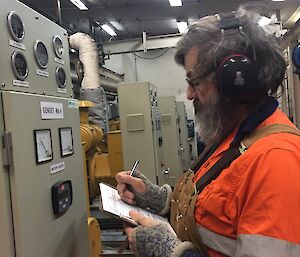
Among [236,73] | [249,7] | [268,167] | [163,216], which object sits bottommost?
[163,216]

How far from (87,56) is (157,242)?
4.54 meters

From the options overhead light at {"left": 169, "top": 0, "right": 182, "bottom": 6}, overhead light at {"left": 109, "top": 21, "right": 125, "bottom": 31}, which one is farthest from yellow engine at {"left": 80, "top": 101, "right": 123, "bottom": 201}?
overhead light at {"left": 109, "top": 21, "right": 125, "bottom": 31}

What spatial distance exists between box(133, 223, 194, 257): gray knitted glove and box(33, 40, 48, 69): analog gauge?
954 mm

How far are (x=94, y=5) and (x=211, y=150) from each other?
6.07 meters

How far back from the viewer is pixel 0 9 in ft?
4.69

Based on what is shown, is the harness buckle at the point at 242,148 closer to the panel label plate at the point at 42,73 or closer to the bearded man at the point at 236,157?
the bearded man at the point at 236,157

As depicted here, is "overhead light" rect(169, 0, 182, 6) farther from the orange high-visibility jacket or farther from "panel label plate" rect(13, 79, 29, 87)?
the orange high-visibility jacket

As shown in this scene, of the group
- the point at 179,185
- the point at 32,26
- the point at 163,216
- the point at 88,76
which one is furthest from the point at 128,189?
the point at 88,76

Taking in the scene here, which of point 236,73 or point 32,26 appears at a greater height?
point 32,26

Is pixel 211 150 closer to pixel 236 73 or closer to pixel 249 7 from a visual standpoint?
pixel 236 73

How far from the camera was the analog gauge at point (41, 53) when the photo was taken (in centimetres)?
170

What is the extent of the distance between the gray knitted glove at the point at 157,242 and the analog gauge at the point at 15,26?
951 mm

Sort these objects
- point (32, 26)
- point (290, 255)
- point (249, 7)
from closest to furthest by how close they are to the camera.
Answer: point (290, 255) → point (249, 7) → point (32, 26)

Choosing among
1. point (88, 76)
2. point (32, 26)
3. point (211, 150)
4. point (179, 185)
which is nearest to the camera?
point (211, 150)
